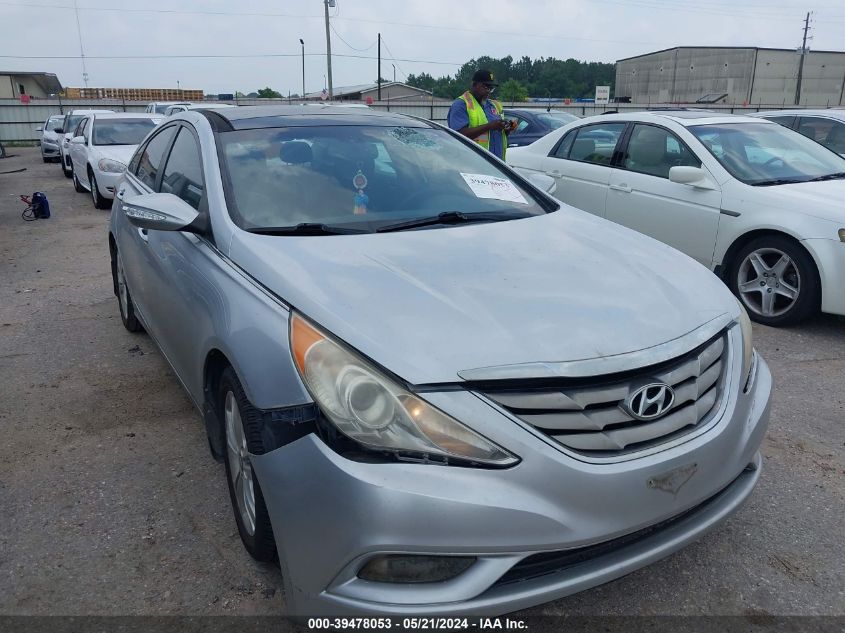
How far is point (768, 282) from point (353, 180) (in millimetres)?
3543

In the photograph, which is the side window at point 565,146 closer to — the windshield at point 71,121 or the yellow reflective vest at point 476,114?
the yellow reflective vest at point 476,114

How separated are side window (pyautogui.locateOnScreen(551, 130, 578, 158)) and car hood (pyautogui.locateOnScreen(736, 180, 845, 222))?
2.19 metres

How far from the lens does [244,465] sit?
2445 millimetres

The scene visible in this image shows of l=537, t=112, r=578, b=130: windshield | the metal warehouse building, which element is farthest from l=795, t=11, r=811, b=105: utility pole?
l=537, t=112, r=578, b=130: windshield

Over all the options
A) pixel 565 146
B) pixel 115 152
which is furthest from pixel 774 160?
pixel 115 152

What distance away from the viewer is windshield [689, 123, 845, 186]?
5488 mm

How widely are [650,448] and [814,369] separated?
9.76 ft

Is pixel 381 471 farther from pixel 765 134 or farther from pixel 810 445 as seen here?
pixel 765 134

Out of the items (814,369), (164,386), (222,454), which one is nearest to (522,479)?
(222,454)

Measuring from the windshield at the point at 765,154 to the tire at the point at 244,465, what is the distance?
4.48 metres

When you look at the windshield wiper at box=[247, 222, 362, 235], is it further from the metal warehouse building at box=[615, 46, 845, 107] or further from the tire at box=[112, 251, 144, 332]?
the metal warehouse building at box=[615, 46, 845, 107]

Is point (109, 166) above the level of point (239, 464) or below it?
above

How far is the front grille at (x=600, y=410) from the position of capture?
6.09 feet

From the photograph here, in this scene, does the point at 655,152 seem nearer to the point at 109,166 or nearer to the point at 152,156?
the point at 152,156
